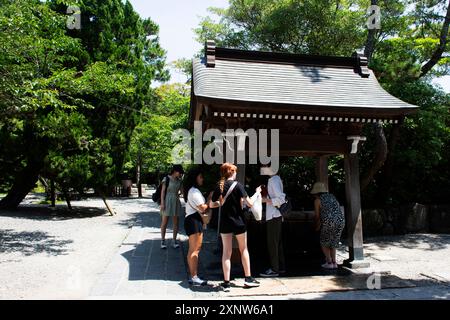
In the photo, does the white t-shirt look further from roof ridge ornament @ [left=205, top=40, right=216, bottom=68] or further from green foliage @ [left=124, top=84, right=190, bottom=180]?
green foliage @ [left=124, top=84, right=190, bottom=180]

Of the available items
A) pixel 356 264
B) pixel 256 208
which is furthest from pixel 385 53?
pixel 256 208

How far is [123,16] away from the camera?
1398 centimetres

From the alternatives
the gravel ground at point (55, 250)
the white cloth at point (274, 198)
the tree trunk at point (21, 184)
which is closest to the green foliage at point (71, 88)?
the tree trunk at point (21, 184)

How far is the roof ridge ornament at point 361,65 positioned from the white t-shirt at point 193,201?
4.72 metres

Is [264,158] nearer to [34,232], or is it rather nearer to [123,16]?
[34,232]

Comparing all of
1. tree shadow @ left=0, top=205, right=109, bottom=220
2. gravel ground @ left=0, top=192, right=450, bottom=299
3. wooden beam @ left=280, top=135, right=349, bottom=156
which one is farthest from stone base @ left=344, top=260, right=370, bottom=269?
tree shadow @ left=0, top=205, right=109, bottom=220

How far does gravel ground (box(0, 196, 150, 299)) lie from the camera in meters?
4.84

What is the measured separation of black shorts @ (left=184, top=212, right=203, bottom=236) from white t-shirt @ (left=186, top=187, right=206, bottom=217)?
0.07 metres

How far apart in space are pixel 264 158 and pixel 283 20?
8.23 metres

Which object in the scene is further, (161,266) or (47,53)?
(47,53)

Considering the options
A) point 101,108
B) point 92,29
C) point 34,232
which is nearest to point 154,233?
point 34,232

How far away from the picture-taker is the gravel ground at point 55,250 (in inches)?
191

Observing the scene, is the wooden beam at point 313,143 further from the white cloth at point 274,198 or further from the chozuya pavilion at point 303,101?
the white cloth at point 274,198

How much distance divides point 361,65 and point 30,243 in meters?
8.52
